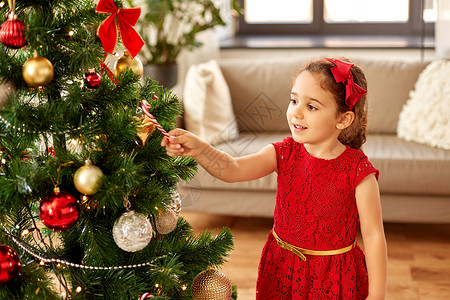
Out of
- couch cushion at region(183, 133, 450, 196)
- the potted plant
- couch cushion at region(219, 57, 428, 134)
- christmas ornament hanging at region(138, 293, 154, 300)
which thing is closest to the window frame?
the potted plant

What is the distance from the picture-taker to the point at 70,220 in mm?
1061

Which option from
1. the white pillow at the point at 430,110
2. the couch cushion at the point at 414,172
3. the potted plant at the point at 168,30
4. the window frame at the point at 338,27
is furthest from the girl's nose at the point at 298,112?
the window frame at the point at 338,27

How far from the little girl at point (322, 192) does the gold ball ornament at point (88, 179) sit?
313 millimetres

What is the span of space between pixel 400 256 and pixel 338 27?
220cm

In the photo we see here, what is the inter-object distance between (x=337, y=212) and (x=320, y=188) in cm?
7

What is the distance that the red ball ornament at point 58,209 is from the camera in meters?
1.04

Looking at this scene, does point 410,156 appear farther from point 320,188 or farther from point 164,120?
point 164,120

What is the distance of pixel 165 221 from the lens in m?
1.26

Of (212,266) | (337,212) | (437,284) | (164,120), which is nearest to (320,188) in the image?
(337,212)

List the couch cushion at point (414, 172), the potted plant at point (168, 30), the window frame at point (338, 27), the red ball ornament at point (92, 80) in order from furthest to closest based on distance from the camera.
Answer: the window frame at point (338, 27) < the potted plant at point (168, 30) < the couch cushion at point (414, 172) < the red ball ornament at point (92, 80)

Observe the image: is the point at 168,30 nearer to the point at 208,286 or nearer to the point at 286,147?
the point at 286,147

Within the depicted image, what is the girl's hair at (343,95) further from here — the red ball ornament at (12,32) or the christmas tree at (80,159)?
the red ball ornament at (12,32)

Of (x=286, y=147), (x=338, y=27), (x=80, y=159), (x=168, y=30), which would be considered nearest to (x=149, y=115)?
(x=80, y=159)

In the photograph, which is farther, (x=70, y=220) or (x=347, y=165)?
(x=347, y=165)
